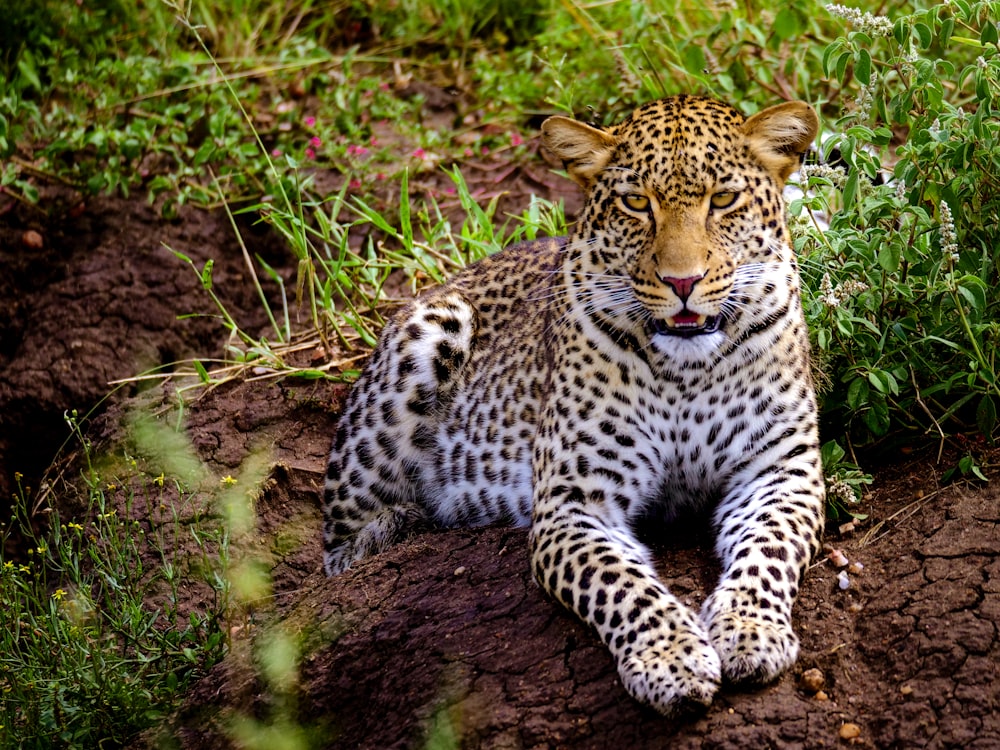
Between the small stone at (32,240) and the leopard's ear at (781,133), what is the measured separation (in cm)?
607

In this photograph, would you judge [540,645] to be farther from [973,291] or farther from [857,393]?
[973,291]

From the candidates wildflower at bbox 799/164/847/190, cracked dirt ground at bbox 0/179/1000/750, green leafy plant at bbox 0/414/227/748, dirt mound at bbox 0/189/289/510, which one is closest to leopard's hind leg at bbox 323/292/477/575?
cracked dirt ground at bbox 0/179/1000/750

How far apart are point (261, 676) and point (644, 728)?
174 centimetres

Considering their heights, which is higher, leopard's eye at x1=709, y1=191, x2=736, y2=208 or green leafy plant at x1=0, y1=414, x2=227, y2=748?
leopard's eye at x1=709, y1=191, x2=736, y2=208

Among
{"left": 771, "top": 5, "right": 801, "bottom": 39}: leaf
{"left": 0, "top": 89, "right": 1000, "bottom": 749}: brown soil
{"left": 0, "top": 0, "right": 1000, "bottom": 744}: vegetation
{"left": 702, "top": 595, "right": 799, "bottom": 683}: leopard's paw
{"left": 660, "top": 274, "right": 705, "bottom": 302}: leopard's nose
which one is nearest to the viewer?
{"left": 0, "top": 89, "right": 1000, "bottom": 749}: brown soil

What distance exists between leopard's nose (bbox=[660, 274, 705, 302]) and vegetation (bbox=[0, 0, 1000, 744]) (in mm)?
1013

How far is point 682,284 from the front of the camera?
17.2ft

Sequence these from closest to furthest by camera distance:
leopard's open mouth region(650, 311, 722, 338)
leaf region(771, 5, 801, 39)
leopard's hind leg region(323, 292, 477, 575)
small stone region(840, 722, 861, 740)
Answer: small stone region(840, 722, 861, 740) → leopard's open mouth region(650, 311, 722, 338) → leopard's hind leg region(323, 292, 477, 575) → leaf region(771, 5, 801, 39)

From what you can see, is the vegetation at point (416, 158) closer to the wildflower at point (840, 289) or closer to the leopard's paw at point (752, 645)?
the wildflower at point (840, 289)

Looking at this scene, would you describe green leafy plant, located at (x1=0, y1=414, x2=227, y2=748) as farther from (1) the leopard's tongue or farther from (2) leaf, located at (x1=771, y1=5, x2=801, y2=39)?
(2) leaf, located at (x1=771, y1=5, x2=801, y2=39)


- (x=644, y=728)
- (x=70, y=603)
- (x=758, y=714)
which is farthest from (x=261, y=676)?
(x=758, y=714)

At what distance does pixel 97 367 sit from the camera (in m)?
9.05

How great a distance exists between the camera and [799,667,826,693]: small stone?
4.82 metres

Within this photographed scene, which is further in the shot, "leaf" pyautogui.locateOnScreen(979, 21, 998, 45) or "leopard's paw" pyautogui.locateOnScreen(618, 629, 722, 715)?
"leaf" pyautogui.locateOnScreen(979, 21, 998, 45)
